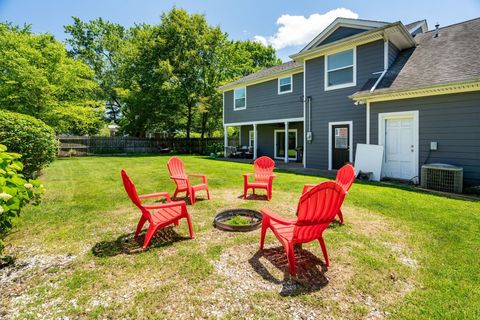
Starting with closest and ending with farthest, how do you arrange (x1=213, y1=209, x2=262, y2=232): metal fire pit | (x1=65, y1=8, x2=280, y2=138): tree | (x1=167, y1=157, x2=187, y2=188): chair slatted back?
(x1=213, y1=209, x2=262, y2=232): metal fire pit
(x1=167, y1=157, x2=187, y2=188): chair slatted back
(x1=65, y1=8, x2=280, y2=138): tree

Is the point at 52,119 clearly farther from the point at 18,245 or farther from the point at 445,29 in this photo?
the point at 445,29

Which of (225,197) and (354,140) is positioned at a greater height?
(354,140)

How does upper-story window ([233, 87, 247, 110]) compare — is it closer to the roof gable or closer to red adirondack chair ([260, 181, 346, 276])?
the roof gable

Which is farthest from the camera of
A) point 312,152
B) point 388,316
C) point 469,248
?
point 312,152

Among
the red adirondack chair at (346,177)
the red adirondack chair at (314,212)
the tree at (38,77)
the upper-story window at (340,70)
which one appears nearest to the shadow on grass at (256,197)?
the red adirondack chair at (346,177)

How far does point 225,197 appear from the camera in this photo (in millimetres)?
6148

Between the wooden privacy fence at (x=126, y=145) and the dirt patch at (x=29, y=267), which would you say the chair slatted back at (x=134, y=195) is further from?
the wooden privacy fence at (x=126, y=145)

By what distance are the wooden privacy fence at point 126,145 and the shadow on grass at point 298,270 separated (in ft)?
53.2

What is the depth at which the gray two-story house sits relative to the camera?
22.7ft

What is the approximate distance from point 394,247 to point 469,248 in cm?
92

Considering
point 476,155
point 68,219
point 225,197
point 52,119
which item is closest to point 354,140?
point 476,155

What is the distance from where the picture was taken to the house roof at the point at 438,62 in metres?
7.19

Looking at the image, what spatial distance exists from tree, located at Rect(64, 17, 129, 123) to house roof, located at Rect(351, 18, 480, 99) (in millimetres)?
27440

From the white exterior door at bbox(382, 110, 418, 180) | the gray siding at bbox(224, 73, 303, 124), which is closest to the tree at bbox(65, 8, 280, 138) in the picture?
the gray siding at bbox(224, 73, 303, 124)
